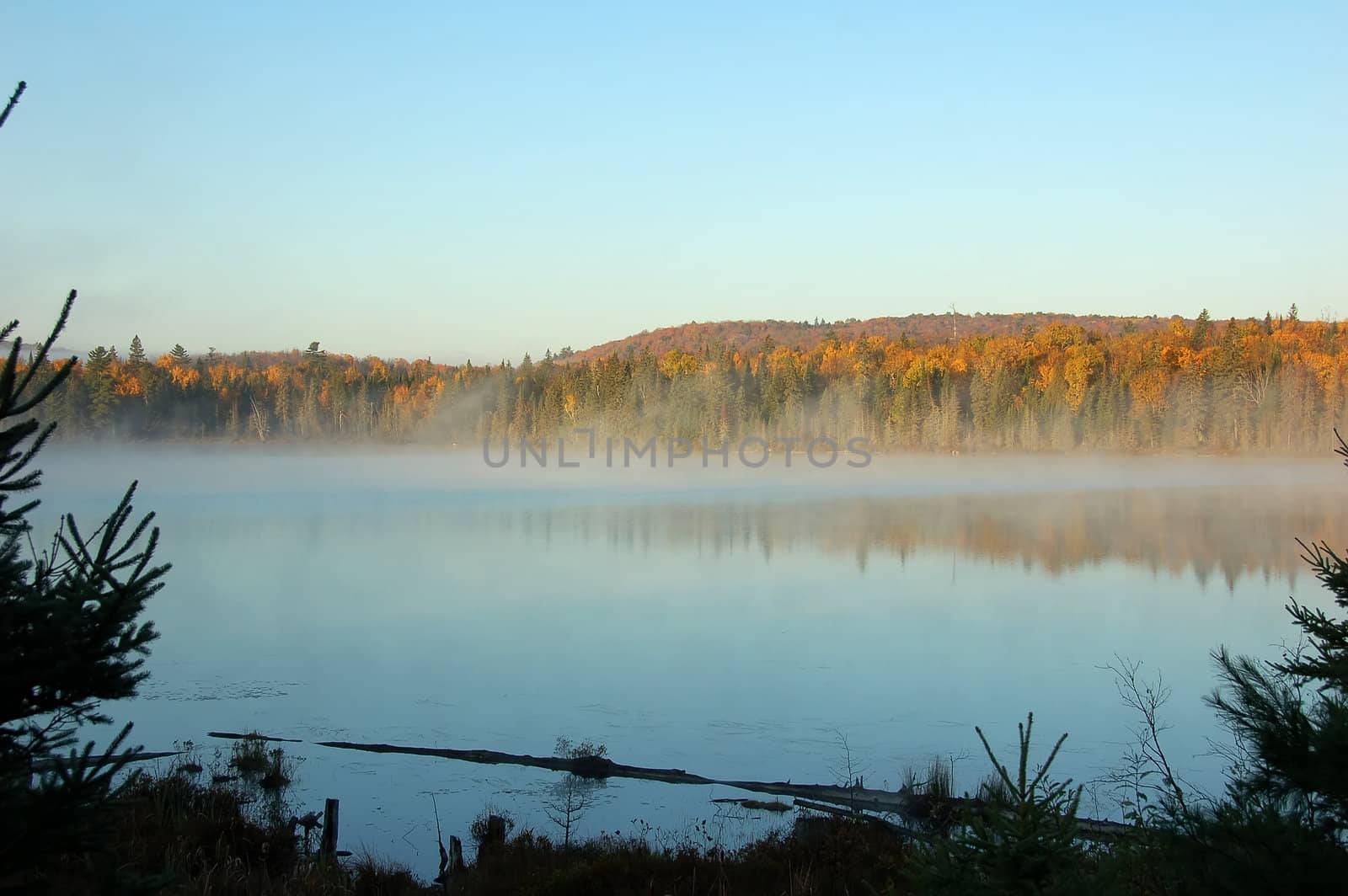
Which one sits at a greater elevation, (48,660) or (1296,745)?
(48,660)

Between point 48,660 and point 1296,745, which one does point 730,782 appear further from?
point 48,660

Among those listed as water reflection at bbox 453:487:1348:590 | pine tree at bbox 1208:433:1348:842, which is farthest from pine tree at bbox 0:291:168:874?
water reflection at bbox 453:487:1348:590

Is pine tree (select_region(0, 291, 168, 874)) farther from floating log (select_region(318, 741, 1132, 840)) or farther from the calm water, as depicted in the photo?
floating log (select_region(318, 741, 1132, 840))

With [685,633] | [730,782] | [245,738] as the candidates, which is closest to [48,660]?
[730,782]

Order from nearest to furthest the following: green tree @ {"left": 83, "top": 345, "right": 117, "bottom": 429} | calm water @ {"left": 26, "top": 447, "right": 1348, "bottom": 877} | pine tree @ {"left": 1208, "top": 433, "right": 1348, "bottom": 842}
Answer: pine tree @ {"left": 1208, "top": 433, "right": 1348, "bottom": 842} → calm water @ {"left": 26, "top": 447, "right": 1348, "bottom": 877} → green tree @ {"left": 83, "top": 345, "right": 117, "bottom": 429}

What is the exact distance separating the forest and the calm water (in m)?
37.5

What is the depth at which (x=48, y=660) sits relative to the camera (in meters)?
2.85

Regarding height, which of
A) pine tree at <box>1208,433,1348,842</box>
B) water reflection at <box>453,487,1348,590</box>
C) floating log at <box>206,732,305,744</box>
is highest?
pine tree at <box>1208,433,1348,842</box>

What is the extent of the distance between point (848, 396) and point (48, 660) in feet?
286

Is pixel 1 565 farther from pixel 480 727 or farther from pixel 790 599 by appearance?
pixel 790 599

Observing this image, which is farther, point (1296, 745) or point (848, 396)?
point (848, 396)

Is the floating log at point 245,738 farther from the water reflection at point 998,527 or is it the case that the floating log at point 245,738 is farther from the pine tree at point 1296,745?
the water reflection at point 998,527

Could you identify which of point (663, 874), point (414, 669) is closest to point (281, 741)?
point (414, 669)

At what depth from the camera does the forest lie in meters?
74.1
